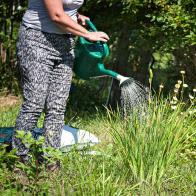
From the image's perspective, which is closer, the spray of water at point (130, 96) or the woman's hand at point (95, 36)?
the woman's hand at point (95, 36)

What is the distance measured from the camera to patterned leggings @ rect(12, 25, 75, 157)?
4.15 metres

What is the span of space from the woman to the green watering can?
152mm

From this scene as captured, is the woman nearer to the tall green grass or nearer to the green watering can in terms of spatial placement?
the green watering can

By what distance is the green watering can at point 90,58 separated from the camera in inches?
174

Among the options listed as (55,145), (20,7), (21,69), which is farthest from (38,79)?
(20,7)

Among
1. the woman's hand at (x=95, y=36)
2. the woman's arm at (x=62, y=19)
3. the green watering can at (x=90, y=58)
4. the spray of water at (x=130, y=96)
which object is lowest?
the spray of water at (x=130, y=96)

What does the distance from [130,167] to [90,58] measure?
3.02ft

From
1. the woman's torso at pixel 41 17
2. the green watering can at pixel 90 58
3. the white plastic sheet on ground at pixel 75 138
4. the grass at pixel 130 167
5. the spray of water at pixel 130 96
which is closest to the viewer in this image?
the grass at pixel 130 167

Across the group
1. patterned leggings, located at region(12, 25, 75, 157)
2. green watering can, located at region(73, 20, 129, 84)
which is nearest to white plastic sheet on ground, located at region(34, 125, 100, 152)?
patterned leggings, located at region(12, 25, 75, 157)

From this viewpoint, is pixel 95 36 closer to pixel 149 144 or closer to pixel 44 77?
pixel 44 77

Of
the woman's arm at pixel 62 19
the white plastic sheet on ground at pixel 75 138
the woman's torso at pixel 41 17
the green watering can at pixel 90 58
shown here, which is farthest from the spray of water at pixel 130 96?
the woman's torso at pixel 41 17

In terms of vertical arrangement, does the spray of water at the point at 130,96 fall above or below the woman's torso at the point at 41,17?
below

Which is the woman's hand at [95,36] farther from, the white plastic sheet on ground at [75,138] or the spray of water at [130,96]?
the white plastic sheet on ground at [75,138]

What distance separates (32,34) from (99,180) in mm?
1172
